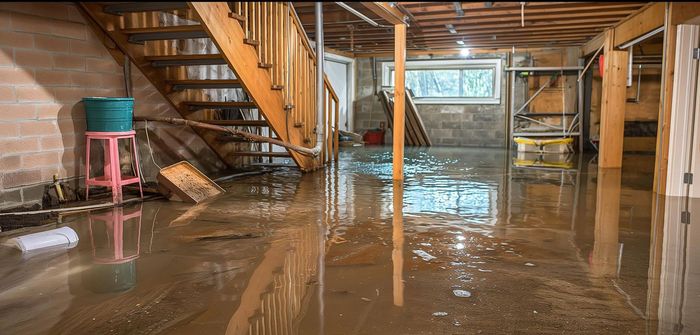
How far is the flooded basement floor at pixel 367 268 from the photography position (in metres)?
2.13

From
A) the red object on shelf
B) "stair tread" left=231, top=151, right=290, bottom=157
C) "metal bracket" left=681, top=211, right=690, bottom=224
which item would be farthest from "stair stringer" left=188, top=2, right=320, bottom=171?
the red object on shelf

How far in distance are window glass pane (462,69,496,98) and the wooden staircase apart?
544cm

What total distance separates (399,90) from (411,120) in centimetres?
585

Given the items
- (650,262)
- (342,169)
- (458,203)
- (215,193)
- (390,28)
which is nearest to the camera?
(650,262)

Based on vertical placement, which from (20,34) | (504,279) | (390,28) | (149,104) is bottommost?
(504,279)

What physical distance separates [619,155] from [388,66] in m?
6.13

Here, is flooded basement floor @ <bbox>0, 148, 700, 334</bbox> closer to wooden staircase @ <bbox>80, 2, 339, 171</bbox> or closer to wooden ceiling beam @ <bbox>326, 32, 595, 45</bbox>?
wooden staircase @ <bbox>80, 2, 339, 171</bbox>

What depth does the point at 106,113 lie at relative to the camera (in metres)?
4.50

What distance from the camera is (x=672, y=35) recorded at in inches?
196

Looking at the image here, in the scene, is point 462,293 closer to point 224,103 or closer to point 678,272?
point 678,272

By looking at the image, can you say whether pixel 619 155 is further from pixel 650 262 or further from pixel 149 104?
pixel 149 104

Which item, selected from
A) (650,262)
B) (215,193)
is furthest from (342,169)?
(650,262)

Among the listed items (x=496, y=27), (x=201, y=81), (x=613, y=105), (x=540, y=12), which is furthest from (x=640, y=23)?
(x=201, y=81)

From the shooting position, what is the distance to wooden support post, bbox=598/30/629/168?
24.4 ft
